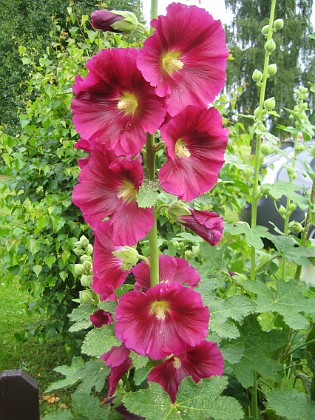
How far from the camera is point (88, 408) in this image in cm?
133

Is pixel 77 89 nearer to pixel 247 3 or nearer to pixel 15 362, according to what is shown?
pixel 15 362

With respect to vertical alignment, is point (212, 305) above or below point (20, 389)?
above

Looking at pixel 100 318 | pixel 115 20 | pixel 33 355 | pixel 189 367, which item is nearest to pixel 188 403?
pixel 189 367

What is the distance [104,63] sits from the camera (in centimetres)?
103

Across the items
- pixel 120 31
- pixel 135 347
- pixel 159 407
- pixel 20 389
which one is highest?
pixel 120 31

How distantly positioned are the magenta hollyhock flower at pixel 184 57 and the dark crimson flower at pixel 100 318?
47cm

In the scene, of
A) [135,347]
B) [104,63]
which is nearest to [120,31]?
[104,63]

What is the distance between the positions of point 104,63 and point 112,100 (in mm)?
80

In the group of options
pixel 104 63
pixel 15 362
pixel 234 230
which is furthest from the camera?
pixel 15 362

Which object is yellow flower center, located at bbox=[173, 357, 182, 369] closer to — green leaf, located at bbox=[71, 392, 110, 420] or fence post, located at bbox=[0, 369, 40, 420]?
green leaf, located at bbox=[71, 392, 110, 420]

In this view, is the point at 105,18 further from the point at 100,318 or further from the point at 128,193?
the point at 100,318

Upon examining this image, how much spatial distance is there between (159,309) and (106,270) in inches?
6.3

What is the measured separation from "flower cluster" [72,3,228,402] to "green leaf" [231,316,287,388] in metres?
0.42

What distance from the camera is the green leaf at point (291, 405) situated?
137 cm
